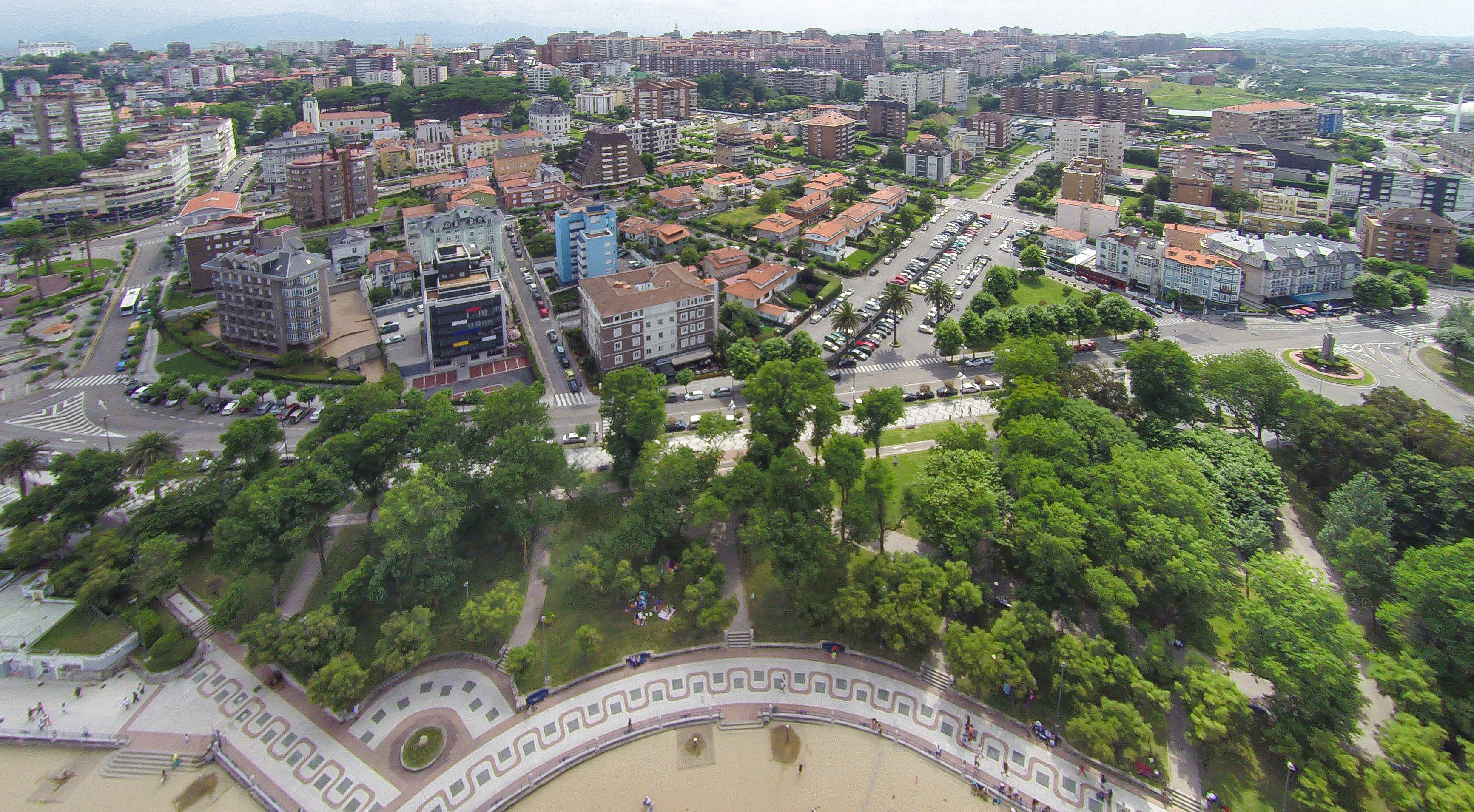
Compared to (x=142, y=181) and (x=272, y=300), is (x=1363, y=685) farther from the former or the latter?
(x=142, y=181)

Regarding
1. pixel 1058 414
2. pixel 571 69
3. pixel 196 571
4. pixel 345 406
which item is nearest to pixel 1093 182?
pixel 1058 414

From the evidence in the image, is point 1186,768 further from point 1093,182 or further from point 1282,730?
point 1093,182

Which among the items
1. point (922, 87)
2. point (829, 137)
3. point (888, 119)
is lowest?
point (829, 137)

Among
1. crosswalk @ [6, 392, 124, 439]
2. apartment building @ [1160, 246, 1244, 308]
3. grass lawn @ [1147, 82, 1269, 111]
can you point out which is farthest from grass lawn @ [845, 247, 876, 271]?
grass lawn @ [1147, 82, 1269, 111]

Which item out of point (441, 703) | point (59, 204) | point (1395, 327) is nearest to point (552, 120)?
point (59, 204)

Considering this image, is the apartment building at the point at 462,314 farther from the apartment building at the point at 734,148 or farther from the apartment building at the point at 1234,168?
the apartment building at the point at 1234,168

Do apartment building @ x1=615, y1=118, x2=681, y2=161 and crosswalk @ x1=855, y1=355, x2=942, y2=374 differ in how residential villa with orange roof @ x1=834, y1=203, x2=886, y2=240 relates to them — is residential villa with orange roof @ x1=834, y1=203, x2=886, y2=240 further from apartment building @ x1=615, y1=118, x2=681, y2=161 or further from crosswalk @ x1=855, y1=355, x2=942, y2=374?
apartment building @ x1=615, y1=118, x2=681, y2=161
